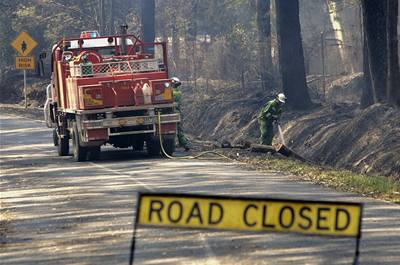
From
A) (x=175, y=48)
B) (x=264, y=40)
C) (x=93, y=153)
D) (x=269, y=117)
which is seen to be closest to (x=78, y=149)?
(x=93, y=153)

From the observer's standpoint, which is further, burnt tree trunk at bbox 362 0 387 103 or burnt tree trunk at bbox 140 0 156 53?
burnt tree trunk at bbox 140 0 156 53

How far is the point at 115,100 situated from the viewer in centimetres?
2372

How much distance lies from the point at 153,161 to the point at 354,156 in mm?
5187

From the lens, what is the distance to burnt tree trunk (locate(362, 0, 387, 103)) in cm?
2833

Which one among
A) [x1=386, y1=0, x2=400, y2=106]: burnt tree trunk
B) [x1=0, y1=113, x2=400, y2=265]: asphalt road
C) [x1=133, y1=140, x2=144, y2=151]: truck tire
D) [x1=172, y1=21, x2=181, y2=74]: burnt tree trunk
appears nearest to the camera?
[x1=0, y1=113, x2=400, y2=265]: asphalt road

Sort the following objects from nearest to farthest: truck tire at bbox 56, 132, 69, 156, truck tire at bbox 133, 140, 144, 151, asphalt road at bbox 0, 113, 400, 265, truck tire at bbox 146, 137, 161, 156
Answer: asphalt road at bbox 0, 113, 400, 265
truck tire at bbox 146, 137, 161, 156
truck tire at bbox 133, 140, 144, 151
truck tire at bbox 56, 132, 69, 156

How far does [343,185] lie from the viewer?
1850 cm

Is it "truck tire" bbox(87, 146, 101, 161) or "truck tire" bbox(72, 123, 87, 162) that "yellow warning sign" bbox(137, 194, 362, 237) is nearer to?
"truck tire" bbox(72, 123, 87, 162)

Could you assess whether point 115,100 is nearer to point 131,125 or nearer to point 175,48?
point 131,125

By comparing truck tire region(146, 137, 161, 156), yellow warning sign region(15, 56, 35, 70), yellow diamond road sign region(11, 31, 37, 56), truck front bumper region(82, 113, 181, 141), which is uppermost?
yellow diamond road sign region(11, 31, 37, 56)

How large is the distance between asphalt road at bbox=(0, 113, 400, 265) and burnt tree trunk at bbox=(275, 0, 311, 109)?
1070cm

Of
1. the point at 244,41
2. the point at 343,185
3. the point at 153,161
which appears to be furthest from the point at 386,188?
the point at 244,41

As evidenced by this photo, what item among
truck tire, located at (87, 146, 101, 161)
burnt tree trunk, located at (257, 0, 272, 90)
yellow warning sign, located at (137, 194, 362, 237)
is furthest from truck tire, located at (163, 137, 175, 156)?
yellow warning sign, located at (137, 194, 362, 237)

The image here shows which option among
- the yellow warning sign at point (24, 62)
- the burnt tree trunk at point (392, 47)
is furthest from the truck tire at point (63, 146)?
the yellow warning sign at point (24, 62)
